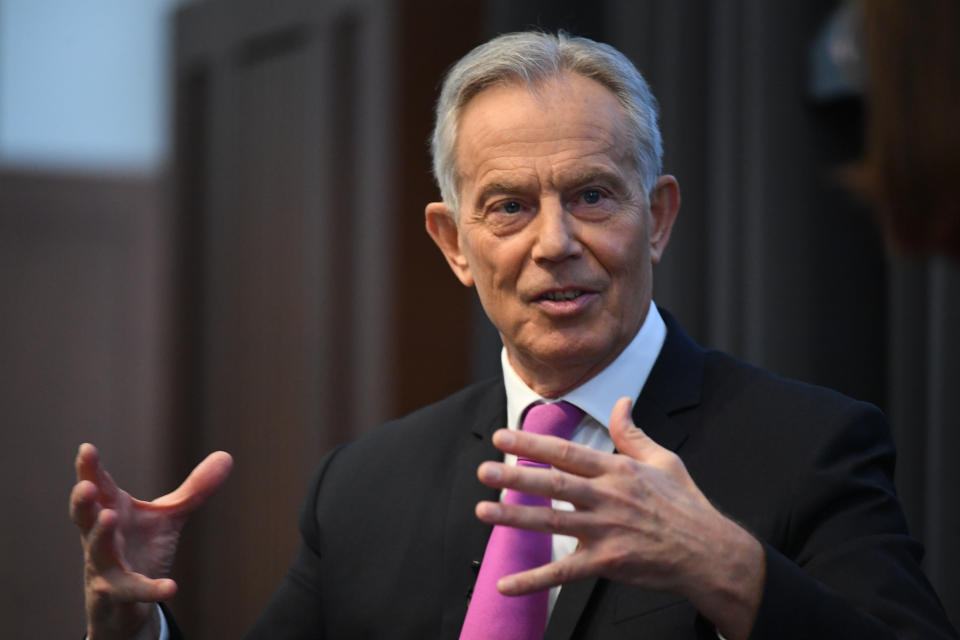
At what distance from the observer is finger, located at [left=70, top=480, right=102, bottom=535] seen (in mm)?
1529

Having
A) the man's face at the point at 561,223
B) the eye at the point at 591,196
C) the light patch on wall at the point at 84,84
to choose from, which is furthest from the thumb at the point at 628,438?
the light patch on wall at the point at 84,84

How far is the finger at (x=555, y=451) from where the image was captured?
4.08ft

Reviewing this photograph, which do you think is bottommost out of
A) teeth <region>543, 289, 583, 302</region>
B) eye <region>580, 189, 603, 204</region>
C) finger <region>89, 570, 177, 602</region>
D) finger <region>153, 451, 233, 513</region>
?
finger <region>89, 570, 177, 602</region>

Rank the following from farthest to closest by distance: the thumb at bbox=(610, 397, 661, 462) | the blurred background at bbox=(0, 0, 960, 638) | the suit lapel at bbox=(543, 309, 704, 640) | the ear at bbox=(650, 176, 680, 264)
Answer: the blurred background at bbox=(0, 0, 960, 638)
the ear at bbox=(650, 176, 680, 264)
the suit lapel at bbox=(543, 309, 704, 640)
the thumb at bbox=(610, 397, 661, 462)

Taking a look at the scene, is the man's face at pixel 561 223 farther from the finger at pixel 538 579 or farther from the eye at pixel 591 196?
the finger at pixel 538 579

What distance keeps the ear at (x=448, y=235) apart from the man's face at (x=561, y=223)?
0.48 ft

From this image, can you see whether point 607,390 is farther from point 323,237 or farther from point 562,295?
A: point 323,237

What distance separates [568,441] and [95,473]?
640mm

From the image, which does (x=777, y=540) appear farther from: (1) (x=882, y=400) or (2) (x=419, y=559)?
(1) (x=882, y=400)

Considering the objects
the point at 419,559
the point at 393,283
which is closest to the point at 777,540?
the point at 419,559

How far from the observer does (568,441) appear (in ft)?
4.58

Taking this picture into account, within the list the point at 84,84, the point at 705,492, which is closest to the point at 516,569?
the point at 705,492

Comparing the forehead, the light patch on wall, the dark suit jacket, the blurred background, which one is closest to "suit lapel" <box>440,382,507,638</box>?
the dark suit jacket

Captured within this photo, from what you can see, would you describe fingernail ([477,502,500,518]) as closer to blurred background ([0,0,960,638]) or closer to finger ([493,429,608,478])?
finger ([493,429,608,478])
